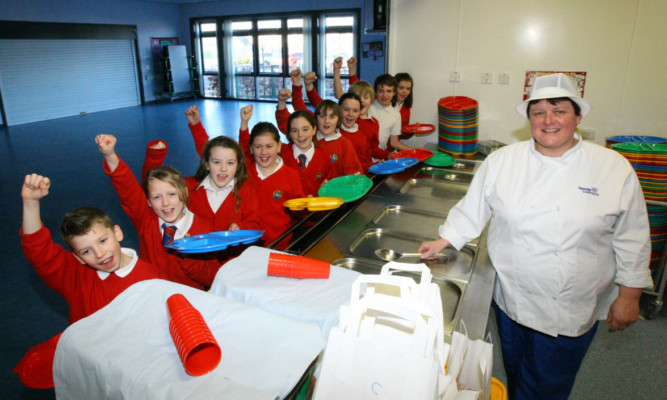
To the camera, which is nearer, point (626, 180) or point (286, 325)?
point (286, 325)

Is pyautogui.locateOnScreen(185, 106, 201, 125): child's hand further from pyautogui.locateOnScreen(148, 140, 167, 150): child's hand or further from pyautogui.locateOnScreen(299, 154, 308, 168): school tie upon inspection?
pyautogui.locateOnScreen(299, 154, 308, 168): school tie

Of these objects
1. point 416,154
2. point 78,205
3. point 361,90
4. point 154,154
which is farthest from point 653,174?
point 78,205

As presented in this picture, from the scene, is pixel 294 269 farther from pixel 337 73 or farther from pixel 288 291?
pixel 337 73

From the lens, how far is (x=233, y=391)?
2.15 ft

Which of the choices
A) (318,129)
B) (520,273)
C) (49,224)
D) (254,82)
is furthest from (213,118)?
(520,273)

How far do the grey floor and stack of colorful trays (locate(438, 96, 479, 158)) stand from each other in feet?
5.09

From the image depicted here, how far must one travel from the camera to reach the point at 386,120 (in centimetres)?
355

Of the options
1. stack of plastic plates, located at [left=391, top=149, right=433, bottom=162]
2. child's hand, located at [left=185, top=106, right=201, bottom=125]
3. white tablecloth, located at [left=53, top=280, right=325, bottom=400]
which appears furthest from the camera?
stack of plastic plates, located at [left=391, top=149, right=433, bottom=162]

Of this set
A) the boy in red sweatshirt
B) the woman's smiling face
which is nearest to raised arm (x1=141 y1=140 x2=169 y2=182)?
the boy in red sweatshirt

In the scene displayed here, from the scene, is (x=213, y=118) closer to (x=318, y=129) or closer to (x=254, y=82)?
(x=254, y=82)

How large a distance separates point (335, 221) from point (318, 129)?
1139 mm

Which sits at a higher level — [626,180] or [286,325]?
[626,180]

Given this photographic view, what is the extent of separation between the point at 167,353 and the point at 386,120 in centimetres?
308

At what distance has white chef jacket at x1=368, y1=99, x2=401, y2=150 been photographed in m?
3.55
